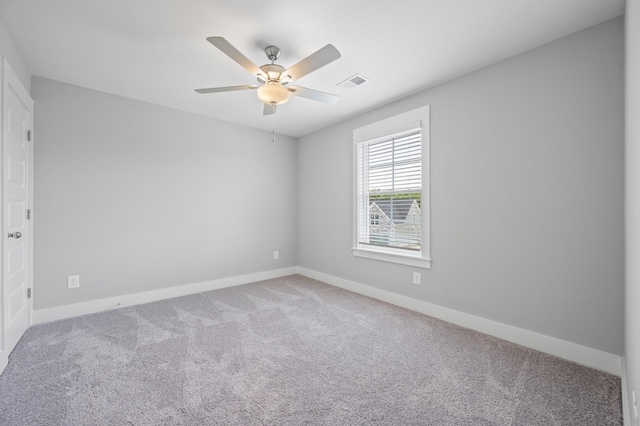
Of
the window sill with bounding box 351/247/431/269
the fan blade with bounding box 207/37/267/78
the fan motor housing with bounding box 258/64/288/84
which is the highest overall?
the fan motor housing with bounding box 258/64/288/84

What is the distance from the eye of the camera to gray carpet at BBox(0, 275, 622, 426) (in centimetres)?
157

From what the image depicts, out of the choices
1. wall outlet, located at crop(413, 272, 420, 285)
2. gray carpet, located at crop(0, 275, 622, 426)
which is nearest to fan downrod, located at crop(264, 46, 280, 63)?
gray carpet, located at crop(0, 275, 622, 426)

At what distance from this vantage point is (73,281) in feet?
9.83

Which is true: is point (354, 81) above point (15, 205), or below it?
above

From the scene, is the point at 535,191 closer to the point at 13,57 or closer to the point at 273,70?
the point at 273,70

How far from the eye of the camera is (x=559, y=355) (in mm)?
2162

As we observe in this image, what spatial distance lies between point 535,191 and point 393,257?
156 cm

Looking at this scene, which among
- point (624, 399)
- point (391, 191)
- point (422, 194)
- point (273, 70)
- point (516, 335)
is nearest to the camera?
point (624, 399)

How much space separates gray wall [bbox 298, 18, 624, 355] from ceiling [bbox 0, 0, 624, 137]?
25cm

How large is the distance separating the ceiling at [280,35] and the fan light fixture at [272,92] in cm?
36

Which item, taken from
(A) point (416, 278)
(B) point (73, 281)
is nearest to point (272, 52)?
(A) point (416, 278)

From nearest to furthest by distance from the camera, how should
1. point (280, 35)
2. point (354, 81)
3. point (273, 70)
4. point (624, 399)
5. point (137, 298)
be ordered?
point (624, 399) < point (280, 35) < point (273, 70) < point (354, 81) < point (137, 298)

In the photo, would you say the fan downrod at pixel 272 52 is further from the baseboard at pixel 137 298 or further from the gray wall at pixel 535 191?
the baseboard at pixel 137 298

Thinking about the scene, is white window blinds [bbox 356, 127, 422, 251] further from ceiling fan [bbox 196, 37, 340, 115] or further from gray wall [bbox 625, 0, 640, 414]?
gray wall [bbox 625, 0, 640, 414]
